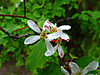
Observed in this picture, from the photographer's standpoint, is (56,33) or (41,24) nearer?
(56,33)

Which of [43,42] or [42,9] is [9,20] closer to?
[42,9]

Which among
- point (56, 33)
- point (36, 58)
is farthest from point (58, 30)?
point (36, 58)

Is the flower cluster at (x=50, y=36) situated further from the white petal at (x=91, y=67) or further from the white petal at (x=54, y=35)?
the white petal at (x=91, y=67)

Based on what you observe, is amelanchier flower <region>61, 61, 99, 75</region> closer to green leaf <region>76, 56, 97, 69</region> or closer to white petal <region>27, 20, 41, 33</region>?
green leaf <region>76, 56, 97, 69</region>

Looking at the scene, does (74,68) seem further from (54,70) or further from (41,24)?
(41,24)

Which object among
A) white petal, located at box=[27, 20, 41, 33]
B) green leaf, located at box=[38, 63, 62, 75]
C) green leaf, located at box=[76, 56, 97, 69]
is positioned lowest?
green leaf, located at box=[38, 63, 62, 75]

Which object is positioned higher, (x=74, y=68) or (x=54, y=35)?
(x=54, y=35)

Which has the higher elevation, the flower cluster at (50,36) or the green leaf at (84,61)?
the flower cluster at (50,36)

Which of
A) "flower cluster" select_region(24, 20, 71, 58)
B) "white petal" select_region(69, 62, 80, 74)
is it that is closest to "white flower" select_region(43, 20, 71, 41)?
"flower cluster" select_region(24, 20, 71, 58)

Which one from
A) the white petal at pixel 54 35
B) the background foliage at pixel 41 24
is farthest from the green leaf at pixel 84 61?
the white petal at pixel 54 35

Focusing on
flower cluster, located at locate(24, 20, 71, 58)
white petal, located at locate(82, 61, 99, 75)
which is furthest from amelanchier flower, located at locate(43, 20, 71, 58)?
white petal, located at locate(82, 61, 99, 75)

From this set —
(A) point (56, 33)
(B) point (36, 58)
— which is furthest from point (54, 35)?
(B) point (36, 58)

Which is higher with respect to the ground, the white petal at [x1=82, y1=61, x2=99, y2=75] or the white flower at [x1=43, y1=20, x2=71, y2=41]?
the white flower at [x1=43, y1=20, x2=71, y2=41]
